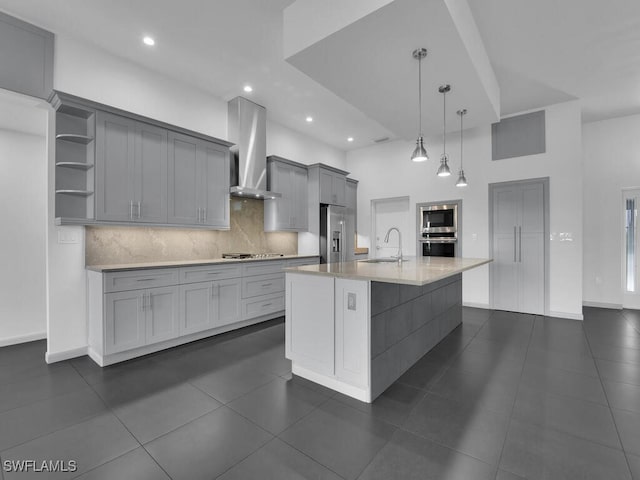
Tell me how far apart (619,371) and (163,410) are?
3.86 m

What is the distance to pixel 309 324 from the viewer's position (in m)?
2.49

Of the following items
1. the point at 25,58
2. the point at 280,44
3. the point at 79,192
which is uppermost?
the point at 280,44

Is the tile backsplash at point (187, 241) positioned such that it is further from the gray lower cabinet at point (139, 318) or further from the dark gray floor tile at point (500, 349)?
the dark gray floor tile at point (500, 349)

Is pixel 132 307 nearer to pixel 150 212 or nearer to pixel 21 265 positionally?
pixel 150 212

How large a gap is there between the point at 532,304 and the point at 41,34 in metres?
7.13

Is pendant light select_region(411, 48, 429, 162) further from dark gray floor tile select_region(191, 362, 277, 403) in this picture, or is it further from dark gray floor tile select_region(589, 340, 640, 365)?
dark gray floor tile select_region(589, 340, 640, 365)

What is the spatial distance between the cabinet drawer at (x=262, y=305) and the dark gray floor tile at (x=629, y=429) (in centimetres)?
360

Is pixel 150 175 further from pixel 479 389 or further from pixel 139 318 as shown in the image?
pixel 479 389

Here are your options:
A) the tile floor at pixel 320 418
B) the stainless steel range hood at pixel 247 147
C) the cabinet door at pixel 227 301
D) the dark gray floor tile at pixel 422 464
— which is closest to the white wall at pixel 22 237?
the tile floor at pixel 320 418

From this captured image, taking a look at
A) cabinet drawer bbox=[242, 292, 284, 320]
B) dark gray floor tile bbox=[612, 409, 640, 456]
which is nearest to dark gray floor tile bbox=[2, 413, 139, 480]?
cabinet drawer bbox=[242, 292, 284, 320]

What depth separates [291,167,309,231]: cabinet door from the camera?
5.28 meters

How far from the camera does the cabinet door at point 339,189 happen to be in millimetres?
5922

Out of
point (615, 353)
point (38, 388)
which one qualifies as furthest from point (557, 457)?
point (38, 388)

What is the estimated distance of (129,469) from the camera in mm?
1512
